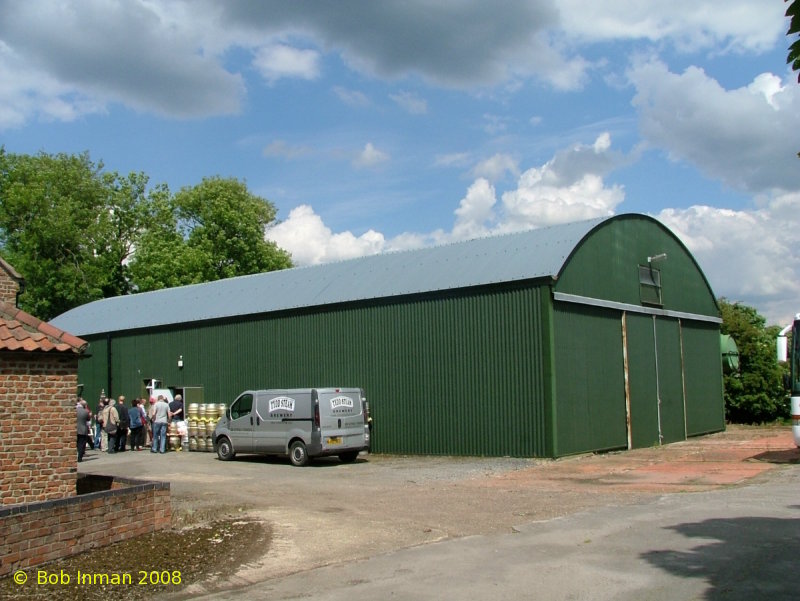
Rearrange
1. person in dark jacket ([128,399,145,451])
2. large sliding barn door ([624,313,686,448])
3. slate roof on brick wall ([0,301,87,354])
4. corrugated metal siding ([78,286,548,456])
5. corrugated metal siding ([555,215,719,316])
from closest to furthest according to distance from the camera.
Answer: slate roof on brick wall ([0,301,87,354])
corrugated metal siding ([78,286,548,456])
corrugated metal siding ([555,215,719,316])
large sliding barn door ([624,313,686,448])
person in dark jacket ([128,399,145,451])

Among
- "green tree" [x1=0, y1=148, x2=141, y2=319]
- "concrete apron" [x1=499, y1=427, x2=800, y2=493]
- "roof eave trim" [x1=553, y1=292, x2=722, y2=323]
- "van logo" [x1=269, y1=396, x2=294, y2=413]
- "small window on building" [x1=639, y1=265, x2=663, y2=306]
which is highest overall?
"green tree" [x1=0, y1=148, x2=141, y2=319]

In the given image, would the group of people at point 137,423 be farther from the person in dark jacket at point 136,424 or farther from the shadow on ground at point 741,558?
the shadow on ground at point 741,558

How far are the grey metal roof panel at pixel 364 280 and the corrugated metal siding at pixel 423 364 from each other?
21.1 inches

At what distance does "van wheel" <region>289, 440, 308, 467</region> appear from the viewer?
1909 cm

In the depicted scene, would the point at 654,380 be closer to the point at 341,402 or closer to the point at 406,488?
the point at 341,402

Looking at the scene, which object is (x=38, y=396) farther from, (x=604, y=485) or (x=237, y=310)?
(x=237, y=310)

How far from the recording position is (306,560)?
901cm

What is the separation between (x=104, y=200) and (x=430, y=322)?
3932cm

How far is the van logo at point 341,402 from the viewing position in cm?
1917

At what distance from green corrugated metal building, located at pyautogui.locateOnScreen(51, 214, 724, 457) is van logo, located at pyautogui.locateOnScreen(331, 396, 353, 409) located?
2.85 metres

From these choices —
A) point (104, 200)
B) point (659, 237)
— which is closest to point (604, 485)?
point (659, 237)

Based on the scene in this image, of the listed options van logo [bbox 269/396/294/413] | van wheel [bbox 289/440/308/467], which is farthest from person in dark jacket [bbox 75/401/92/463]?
van wheel [bbox 289/440/308/467]

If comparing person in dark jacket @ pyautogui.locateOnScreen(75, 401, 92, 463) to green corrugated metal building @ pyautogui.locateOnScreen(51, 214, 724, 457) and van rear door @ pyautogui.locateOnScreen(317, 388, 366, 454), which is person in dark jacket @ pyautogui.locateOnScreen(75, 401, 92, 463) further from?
green corrugated metal building @ pyautogui.locateOnScreen(51, 214, 724, 457)

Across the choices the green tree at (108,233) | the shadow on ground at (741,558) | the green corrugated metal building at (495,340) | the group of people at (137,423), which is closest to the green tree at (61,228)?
the green tree at (108,233)
